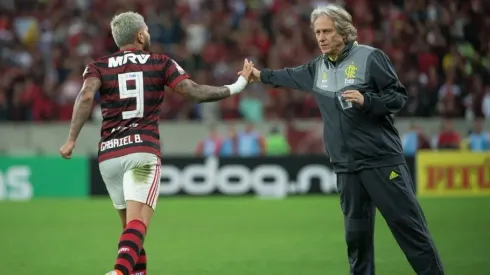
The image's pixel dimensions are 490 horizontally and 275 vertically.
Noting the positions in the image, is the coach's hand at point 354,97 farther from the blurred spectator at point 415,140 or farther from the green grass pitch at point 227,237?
the blurred spectator at point 415,140

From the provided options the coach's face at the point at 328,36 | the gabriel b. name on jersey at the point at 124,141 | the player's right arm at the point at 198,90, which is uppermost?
the coach's face at the point at 328,36

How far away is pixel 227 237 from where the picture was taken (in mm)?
13922

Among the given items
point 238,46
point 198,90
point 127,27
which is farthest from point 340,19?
point 238,46

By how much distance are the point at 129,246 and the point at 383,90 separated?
2.46m

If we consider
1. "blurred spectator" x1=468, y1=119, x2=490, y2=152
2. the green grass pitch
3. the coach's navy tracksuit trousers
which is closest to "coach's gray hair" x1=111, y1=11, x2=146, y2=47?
the coach's navy tracksuit trousers

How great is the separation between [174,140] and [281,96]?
309 centimetres

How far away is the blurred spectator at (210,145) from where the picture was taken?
22.7 m

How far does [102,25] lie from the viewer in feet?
88.1

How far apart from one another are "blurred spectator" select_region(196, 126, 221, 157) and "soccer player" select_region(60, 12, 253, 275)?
1481cm

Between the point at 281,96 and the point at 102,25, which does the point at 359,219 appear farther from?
the point at 102,25

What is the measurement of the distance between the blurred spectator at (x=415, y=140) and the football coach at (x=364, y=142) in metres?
14.7

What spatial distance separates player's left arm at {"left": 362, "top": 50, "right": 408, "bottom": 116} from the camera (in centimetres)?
721

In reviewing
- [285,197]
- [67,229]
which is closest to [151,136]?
[67,229]

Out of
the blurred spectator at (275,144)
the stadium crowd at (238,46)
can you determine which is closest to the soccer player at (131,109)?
the blurred spectator at (275,144)
